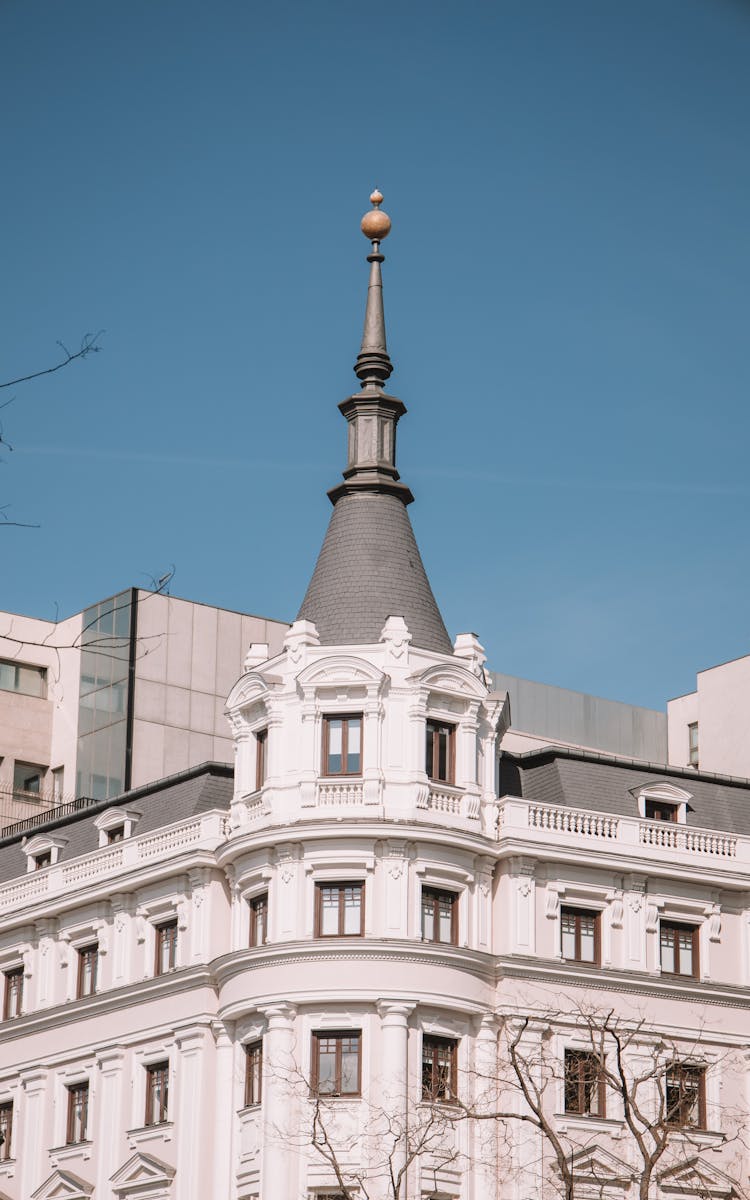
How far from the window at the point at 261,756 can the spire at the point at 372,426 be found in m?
9.21

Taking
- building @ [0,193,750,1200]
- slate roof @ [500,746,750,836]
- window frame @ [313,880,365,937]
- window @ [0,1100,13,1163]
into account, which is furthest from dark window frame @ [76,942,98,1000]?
slate roof @ [500,746,750,836]

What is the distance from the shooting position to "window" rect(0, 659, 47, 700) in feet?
315

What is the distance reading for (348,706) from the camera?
66.1m

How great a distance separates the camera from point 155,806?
240ft

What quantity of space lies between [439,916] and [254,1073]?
22.3 feet

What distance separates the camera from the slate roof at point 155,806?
71.2 m

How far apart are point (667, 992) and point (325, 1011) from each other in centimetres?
1051

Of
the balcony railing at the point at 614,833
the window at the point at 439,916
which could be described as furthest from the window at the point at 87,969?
the balcony railing at the point at 614,833

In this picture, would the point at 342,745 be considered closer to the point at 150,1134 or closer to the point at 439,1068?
the point at 439,1068

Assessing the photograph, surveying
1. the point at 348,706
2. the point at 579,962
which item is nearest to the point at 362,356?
the point at 348,706

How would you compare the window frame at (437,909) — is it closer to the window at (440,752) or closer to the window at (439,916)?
the window at (439,916)

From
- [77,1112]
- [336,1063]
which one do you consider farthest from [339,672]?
[77,1112]

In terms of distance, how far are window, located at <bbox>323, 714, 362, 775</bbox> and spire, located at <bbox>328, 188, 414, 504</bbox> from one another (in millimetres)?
9364

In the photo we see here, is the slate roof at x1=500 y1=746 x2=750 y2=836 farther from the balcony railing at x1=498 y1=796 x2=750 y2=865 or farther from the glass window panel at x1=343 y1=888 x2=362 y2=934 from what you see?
the glass window panel at x1=343 y1=888 x2=362 y2=934
